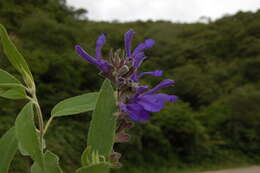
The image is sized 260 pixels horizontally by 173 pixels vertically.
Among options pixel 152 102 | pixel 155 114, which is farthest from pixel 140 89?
pixel 155 114

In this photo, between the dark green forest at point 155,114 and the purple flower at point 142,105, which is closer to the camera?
the purple flower at point 142,105

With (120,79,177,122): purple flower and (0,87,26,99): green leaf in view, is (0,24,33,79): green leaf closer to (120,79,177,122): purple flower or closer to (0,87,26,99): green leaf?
(0,87,26,99): green leaf

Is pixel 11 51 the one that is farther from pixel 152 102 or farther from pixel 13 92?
pixel 152 102

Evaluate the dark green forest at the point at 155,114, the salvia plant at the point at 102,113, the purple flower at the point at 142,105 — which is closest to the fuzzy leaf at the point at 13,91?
the salvia plant at the point at 102,113

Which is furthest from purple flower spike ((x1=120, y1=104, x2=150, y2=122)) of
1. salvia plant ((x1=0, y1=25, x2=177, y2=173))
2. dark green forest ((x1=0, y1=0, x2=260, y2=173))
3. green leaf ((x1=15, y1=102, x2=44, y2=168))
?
dark green forest ((x1=0, y1=0, x2=260, y2=173))

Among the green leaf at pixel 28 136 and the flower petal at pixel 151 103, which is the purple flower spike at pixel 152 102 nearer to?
the flower petal at pixel 151 103

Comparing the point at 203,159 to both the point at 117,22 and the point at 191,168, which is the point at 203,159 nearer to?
the point at 191,168
